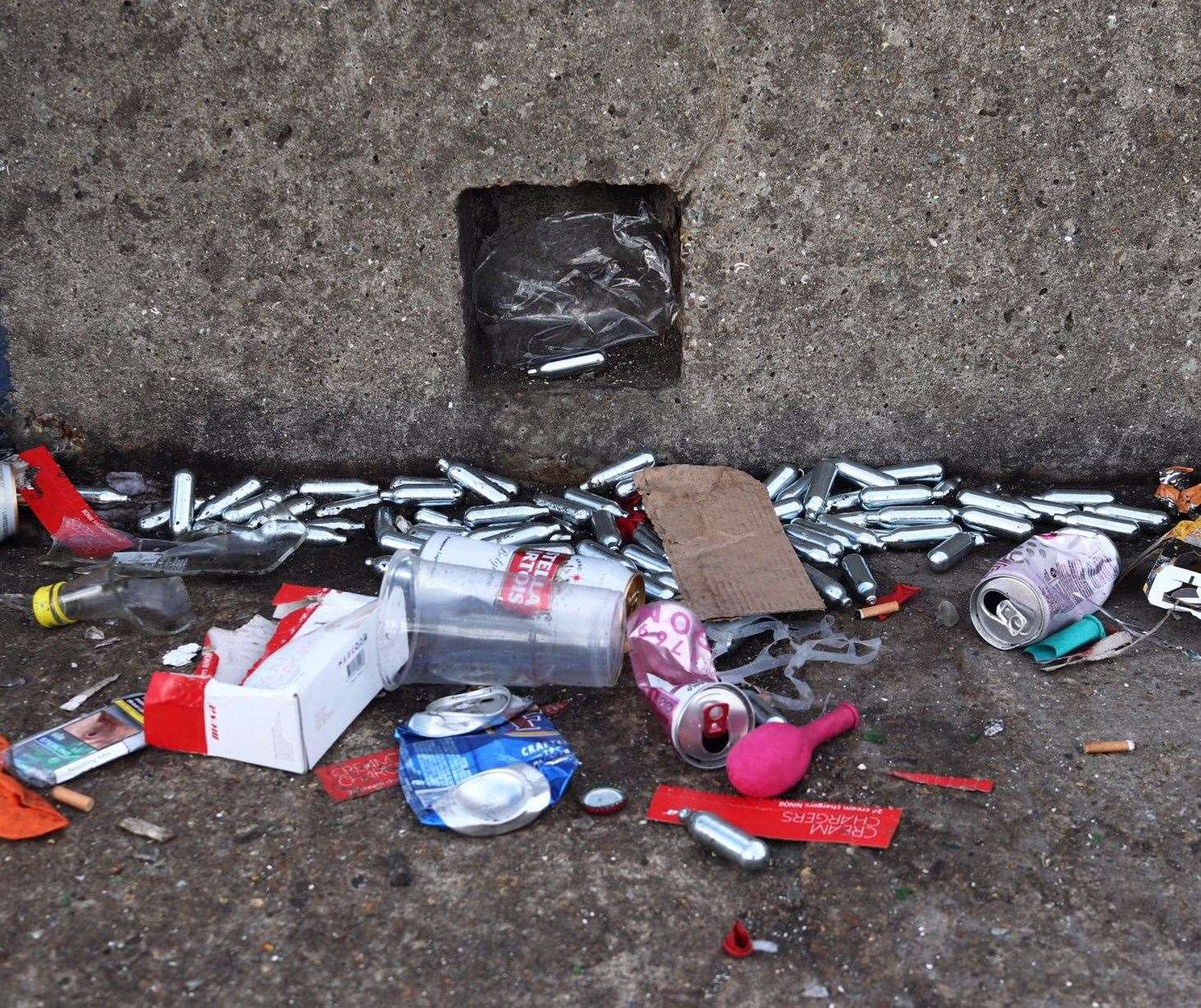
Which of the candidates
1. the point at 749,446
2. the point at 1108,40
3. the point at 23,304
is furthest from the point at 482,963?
the point at 1108,40

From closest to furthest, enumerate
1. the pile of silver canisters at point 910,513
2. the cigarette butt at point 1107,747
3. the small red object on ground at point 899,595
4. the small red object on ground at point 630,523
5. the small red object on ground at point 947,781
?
the small red object on ground at point 947,781 → the cigarette butt at point 1107,747 → the small red object on ground at point 899,595 → the pile of silver canisters at point 910,513 → the small red object on ground at point 630,523

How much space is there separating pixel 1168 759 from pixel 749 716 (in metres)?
1.03

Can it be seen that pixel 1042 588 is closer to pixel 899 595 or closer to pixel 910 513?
pixel 899 595

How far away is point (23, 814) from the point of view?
7.85 feet

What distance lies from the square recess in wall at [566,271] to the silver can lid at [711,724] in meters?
1.54

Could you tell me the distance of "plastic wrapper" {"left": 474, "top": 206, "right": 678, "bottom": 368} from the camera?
3945 millimetres

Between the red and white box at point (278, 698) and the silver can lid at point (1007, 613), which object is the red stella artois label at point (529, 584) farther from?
the silver can lid at point (1007, 613)

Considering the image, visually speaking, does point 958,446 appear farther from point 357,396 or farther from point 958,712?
point 357,396

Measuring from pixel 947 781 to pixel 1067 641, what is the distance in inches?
29.5

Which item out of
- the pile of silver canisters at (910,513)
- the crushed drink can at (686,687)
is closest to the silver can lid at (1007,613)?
the pile of silver canisters at (910,513)

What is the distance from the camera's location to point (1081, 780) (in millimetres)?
2523

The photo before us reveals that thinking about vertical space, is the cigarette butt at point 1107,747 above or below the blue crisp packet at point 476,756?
below

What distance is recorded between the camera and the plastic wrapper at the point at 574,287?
3945mm

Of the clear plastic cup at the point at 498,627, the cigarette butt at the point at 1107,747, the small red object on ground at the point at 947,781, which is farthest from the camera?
the clear plastic cup at the point at 498,627
